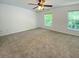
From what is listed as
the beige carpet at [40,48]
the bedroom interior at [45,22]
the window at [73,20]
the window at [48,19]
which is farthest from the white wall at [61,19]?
the beige carpet at [40,48]

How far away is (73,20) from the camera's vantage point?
7320 millimetres

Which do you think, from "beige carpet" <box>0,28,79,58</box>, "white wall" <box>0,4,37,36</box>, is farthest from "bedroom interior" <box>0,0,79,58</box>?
"beige carpet" <box>0,28,79,58</box>

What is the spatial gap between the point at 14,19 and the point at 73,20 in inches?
161

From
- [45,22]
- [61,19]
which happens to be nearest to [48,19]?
[45,22]

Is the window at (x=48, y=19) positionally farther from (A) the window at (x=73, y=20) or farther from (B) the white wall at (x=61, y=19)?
(A) the window at (x=73, y=20)

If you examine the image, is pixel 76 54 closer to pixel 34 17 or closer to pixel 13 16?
pixel 13 16

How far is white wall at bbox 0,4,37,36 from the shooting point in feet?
24.4

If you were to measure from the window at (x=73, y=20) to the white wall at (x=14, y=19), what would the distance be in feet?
12.6

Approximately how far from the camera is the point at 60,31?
8.32m

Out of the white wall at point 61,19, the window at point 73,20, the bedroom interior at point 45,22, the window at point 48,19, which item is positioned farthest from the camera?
the window at point 48,19

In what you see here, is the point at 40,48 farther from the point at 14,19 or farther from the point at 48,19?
the point at 48,19

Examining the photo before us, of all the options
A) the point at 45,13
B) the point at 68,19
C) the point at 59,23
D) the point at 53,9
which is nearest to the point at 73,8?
the point at 68,19

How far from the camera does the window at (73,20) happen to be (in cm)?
706

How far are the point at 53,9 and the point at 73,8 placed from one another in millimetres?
2186
